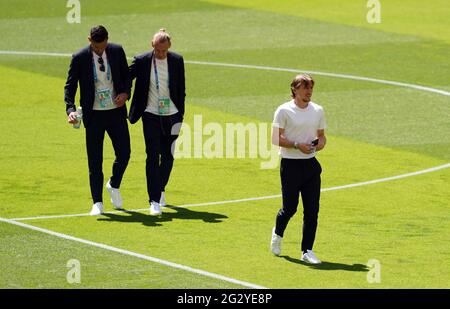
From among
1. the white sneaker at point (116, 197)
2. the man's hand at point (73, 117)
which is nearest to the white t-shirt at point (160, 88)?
the man's hand at point (73, 117)

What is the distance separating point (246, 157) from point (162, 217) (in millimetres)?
4681

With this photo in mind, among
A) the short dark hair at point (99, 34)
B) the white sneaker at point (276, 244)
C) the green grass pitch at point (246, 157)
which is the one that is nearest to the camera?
the green grass pitch at point (246, 157)

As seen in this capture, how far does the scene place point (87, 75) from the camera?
62.1 feet

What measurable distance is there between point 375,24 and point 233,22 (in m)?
3.85

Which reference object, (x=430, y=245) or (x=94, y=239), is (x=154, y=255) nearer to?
(x=94, y=239)

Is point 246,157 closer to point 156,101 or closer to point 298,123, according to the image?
point 156,101

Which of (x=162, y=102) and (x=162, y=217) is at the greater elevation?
(x=162, y=102)

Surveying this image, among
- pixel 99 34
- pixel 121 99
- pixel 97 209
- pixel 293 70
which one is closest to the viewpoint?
pixel 99 34

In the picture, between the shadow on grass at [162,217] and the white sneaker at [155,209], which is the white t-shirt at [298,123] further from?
the white sneaker at [155,209]

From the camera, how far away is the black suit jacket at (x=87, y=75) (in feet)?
62.1

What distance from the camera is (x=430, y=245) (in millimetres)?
17406

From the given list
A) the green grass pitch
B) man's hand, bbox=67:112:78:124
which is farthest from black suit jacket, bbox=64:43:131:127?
the green grass pitch

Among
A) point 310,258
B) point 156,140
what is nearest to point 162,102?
point 156,140
